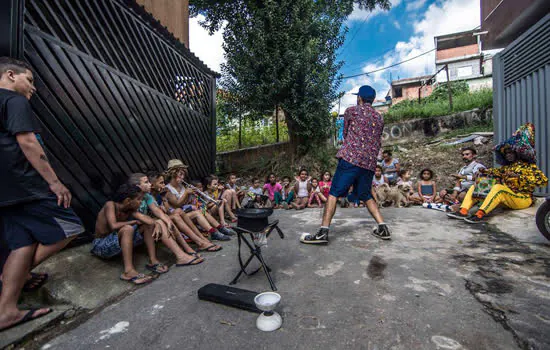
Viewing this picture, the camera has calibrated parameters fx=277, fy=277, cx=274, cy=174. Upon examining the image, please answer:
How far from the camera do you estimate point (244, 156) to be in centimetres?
941

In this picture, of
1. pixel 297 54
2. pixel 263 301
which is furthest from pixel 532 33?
pixel 263 301

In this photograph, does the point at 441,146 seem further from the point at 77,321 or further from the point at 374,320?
the point at 77,321

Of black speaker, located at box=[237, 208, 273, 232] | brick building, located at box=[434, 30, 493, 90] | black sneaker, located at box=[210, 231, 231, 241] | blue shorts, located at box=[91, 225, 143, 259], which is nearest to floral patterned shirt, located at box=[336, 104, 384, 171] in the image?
black speaker, located at box=[237, 208, 273, 232]

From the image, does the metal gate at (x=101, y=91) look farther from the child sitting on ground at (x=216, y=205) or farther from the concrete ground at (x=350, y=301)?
the concrete ground at (x=350, y=301)

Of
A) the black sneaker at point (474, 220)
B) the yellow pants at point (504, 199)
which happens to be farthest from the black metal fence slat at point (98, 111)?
the yellow pants at point (504, 199)

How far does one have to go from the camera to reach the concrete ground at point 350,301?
67.2 inches

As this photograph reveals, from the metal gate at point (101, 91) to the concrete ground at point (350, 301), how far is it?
1011 millimetres

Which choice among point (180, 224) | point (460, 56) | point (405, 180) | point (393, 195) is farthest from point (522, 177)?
point (460, 56)

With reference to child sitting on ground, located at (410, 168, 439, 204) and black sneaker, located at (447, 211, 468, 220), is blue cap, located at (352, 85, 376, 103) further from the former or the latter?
child sitting on ground, located at (410, 168, 439, 204)

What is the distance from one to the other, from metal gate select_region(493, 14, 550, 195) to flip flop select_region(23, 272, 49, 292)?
7540mm

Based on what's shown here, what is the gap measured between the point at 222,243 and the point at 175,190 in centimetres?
105

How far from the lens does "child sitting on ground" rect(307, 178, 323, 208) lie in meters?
6.82

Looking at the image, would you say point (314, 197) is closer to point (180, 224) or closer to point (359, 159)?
point (359, 159)

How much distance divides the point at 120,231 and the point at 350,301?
2257 millimetres
